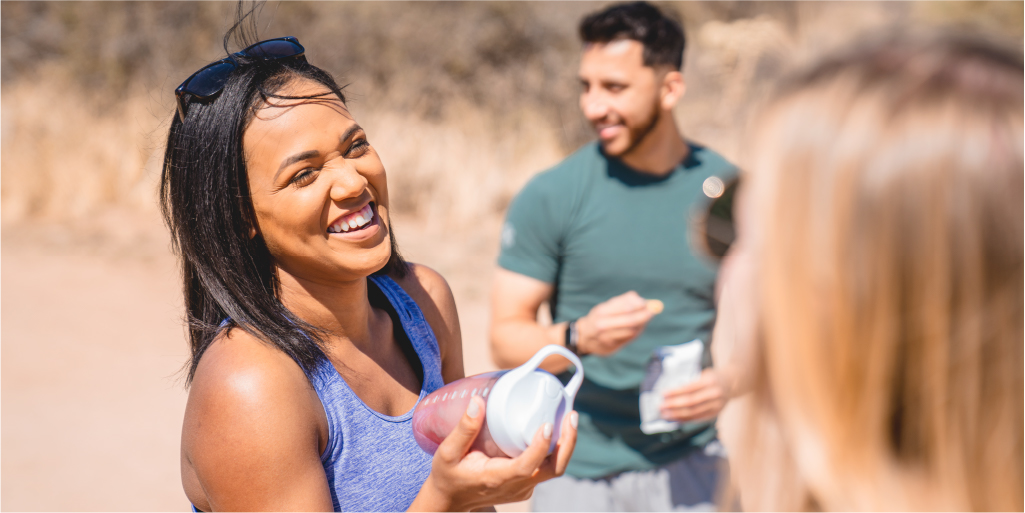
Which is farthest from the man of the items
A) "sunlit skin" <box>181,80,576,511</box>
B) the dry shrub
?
the dry shrub

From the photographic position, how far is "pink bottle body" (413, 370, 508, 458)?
150 centimetres

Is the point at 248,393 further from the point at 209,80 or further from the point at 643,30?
the point at 643,30

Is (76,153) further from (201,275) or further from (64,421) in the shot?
(201,275)

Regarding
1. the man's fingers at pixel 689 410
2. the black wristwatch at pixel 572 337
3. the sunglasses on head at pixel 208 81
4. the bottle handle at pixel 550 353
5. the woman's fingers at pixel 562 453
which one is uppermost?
the sunglasses on head at pixel 208 81

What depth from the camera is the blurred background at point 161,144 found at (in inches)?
186

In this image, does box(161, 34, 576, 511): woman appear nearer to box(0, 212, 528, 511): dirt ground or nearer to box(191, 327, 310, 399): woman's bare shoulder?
box(191, 327, 310, 399): woman's bare shoulder

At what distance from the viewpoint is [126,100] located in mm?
10461

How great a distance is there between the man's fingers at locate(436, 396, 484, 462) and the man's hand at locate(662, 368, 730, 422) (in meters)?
1.16

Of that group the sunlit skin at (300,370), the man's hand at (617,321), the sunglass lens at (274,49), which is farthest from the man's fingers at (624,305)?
the sunglass lens at (274,49)

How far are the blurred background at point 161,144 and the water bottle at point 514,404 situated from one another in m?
1.37

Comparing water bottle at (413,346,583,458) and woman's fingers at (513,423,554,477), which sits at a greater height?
water bottle at (413,346,583,458)

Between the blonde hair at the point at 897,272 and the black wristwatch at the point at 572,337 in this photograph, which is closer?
the blonde hair at the point at 897,272

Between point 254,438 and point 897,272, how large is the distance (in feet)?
3.72

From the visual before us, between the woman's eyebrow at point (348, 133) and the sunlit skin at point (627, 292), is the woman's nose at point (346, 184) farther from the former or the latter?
the sunlit skin at point (627, 292)
